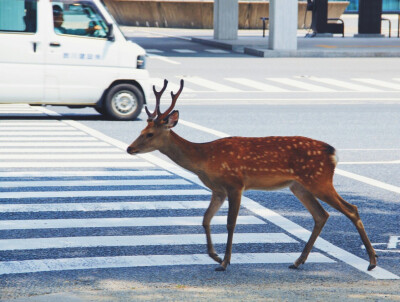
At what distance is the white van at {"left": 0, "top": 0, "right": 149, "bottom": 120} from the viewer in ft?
54.8

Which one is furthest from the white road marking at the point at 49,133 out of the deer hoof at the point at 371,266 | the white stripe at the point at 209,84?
the deer hoof at the point at 371,266

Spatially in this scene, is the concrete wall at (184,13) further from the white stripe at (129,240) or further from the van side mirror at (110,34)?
the white stripe at (129,240)

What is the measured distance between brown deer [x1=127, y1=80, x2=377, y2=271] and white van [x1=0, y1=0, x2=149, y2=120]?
994 cm

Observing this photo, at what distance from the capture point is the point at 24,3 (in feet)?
55.4

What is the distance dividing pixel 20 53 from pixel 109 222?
8.41m

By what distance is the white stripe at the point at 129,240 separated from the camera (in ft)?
26.1

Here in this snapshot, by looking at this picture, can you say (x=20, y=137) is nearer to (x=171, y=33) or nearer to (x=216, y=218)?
(x=216, y=218)

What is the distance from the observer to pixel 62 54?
55.4 ft

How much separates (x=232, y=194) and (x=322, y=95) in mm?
15938

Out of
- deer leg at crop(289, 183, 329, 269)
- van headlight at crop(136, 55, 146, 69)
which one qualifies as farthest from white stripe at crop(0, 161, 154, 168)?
deer leg at crop(289, 183, 329, 269)

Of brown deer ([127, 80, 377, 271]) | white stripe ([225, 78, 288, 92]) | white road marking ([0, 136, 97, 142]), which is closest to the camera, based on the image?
brown deer ([127, 80, 377, 271])

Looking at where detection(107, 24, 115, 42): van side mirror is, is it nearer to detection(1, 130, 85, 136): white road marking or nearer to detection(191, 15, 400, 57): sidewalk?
detection(1, 130, 85, 136): white road marking

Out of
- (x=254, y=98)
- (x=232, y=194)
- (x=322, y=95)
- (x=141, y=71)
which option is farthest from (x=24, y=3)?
(x=232, y=194)

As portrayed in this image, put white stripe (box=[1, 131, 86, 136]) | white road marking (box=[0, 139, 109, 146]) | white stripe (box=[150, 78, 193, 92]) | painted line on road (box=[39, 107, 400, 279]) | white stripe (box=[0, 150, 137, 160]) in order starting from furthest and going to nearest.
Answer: white stripe (box=[150, 78, 193, 92]), white stripe (box=[1, 131, 86, 136]), white road marking (box=[0, 139, 109, 146]), white stripe (box=[0, 150, 137, 160]), painted line on road (box=[39, 107, 400, 279])
